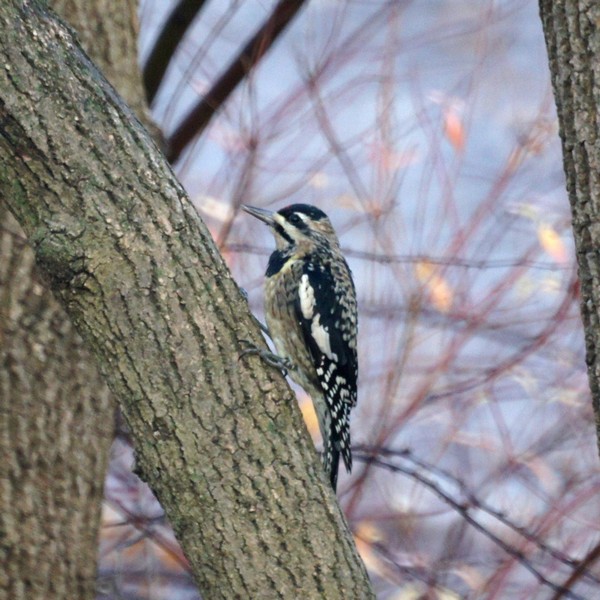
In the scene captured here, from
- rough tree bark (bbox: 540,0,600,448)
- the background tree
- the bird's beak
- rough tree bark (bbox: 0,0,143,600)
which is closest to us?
rough tree bark (bbox: 540,0,600,448)

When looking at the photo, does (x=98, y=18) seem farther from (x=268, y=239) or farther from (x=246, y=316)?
(x=246, y=316)

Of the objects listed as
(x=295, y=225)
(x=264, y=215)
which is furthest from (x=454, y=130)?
(x=264, y=215)

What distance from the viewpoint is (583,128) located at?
2.94 m

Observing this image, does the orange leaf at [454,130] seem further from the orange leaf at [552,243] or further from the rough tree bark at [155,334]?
the rough tree bark at [155,334]

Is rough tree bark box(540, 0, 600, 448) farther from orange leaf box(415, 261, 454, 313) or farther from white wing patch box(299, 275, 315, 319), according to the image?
orange leaf box(415, 261, 454, 313)

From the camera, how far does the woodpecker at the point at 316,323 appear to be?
460cm

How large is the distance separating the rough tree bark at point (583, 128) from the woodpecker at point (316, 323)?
5.44 feet

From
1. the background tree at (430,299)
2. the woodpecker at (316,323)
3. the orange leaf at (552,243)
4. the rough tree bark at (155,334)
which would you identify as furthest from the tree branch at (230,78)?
the rough tree bark at (155,334)

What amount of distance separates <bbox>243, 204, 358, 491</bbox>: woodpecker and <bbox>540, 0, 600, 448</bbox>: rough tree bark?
1658 millimetres

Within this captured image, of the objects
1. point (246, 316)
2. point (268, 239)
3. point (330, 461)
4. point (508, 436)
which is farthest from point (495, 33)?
point (246, 316)

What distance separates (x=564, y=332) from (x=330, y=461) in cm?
171

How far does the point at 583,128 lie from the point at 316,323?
1.89 meters

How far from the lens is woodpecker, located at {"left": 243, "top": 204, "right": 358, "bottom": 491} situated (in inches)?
181

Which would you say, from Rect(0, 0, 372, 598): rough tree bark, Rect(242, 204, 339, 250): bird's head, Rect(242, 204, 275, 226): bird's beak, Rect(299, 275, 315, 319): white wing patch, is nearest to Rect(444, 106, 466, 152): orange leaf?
Rect(242, 204, 339, 250): bird's head
